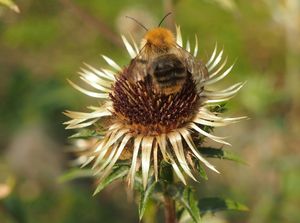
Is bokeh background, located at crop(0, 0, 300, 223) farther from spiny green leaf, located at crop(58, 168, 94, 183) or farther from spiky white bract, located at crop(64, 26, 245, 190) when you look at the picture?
spiky white bract, located at crop(64, 26, 245, 190)

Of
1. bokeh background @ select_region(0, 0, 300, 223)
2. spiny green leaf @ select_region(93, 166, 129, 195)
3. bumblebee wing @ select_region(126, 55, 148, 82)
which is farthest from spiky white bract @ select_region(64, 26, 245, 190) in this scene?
bokeh background @ select_region(0, 0, 300, 223)

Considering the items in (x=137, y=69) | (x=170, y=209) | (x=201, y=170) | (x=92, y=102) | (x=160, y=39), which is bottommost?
(x=170, y=209)

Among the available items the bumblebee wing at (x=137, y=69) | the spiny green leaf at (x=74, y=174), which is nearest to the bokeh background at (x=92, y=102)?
the spiny green leaf at (x=74, y=174)

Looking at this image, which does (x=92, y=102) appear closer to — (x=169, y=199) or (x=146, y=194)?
(x=169, y=199)

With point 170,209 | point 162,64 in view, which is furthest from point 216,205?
point 162,64

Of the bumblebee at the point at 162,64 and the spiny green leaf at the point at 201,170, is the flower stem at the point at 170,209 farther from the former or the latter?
the bumblebee at the point at 162,64

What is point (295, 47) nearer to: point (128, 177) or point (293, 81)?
point (293, 81)
